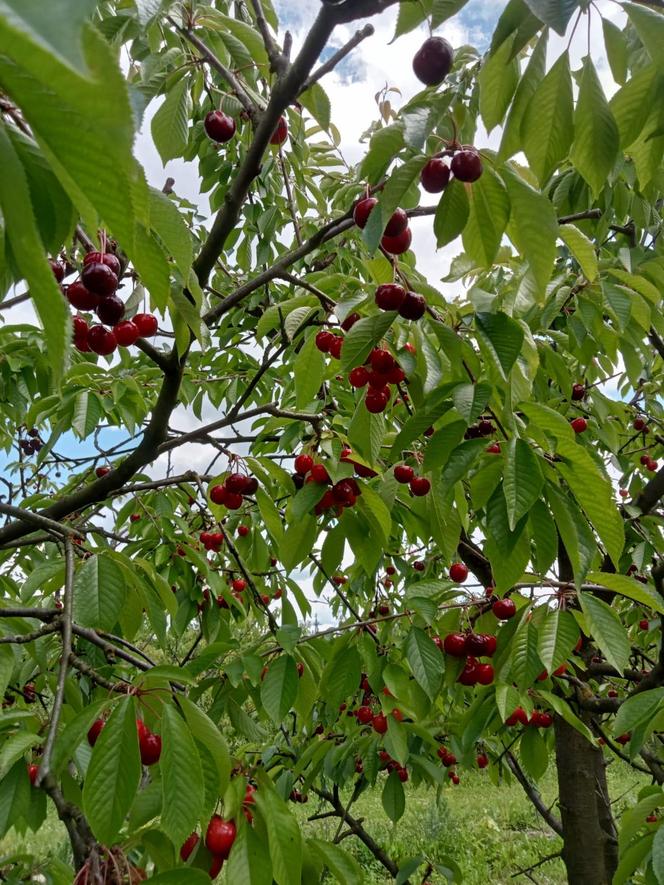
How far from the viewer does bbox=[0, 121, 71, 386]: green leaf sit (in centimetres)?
41

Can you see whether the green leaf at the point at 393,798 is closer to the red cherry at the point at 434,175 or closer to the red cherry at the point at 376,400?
the red cherry at the point at 376,400

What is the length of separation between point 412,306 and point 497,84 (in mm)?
414

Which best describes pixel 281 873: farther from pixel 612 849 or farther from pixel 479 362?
pixel 612 849

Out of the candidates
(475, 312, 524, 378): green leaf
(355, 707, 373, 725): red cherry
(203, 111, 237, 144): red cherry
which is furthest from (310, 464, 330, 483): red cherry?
(355, 707, 373, 725): red cherry

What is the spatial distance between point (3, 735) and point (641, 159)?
1780 millimetres

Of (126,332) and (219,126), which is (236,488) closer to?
(126,332)

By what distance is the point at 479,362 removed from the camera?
4.47 ft

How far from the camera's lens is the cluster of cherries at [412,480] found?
1.75 metres

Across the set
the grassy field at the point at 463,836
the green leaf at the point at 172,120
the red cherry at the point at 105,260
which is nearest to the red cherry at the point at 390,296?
the red cherry at the point at 105,260

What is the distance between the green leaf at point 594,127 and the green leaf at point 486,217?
134mm

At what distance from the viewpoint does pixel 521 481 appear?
3.84 feet

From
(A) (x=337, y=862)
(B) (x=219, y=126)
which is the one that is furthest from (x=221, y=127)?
(A) (x=337, y=862)

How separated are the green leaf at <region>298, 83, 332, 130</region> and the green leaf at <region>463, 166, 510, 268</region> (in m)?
0.41

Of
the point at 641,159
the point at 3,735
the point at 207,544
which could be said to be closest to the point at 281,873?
the point at 3,735
